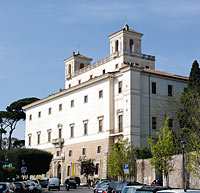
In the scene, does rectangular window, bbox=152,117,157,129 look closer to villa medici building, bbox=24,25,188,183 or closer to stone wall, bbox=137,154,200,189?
villa medici building, bbox=24,25,188,183

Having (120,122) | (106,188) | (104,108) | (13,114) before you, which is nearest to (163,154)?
(106,188)

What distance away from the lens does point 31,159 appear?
6606 centimetres

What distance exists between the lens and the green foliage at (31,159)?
216ft

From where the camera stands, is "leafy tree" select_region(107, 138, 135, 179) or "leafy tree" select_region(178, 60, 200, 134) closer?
"leafy tree" select_region(107, 138, 135, 179)

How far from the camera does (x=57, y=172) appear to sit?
7000 centimetres

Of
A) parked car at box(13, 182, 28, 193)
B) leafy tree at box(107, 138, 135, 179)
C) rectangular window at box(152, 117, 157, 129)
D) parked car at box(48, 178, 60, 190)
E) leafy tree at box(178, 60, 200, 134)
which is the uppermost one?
leafy tree at box(178, 60, 200, 134)

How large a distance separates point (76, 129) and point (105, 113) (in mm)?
8399

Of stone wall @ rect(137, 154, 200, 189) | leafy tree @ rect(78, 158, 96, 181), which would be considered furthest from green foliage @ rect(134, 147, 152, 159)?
leafy tree @ rect(78, 158, 96, 181)

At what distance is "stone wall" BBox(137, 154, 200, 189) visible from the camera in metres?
36.8

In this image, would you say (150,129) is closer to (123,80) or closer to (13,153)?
(123,80)

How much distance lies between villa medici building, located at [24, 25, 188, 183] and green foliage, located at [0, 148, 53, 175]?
8.79 feet

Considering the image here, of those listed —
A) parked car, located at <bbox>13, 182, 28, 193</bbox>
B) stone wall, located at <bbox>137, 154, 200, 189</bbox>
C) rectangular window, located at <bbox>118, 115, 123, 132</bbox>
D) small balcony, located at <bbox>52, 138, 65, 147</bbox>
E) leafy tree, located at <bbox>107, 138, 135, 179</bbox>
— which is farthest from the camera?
small balcony, located at <bbox>52, 138, 65, 147</bbox>

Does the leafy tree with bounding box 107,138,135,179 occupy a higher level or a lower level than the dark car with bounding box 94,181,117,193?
higher

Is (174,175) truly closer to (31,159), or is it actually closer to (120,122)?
(120,122)
